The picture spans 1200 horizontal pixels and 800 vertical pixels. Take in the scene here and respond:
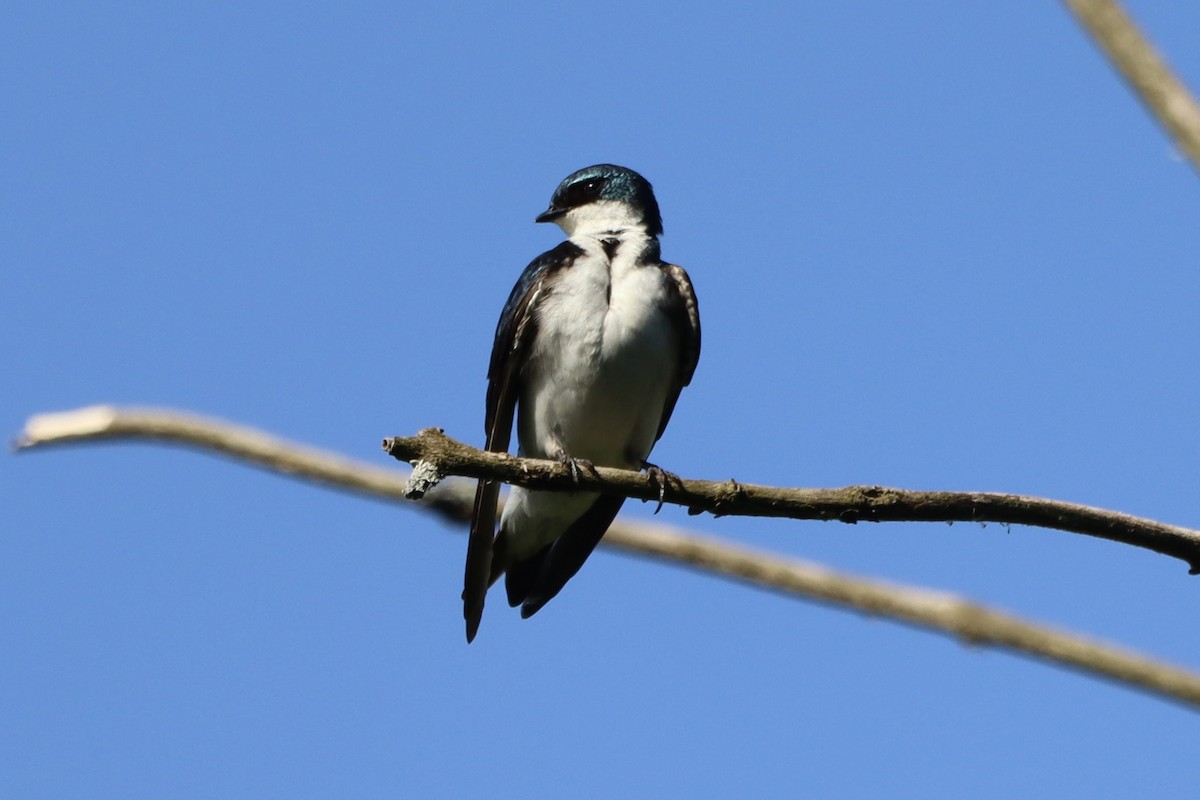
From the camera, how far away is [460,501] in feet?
13.3

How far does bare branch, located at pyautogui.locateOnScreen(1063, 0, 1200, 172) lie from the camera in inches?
55.9

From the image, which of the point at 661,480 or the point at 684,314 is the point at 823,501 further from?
the point at 684,314

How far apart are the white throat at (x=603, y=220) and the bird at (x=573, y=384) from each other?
9 centimetres

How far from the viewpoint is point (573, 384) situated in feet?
21.3

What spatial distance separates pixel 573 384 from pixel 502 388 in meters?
0.38

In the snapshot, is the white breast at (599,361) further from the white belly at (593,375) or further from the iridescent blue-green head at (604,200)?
the iridescent blue-green head at (604,200)

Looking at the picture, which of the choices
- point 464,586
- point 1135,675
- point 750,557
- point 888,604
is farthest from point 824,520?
point 464,586

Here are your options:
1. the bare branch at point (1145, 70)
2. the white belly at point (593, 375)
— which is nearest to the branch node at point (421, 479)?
the bare branch at point (1145, 70)

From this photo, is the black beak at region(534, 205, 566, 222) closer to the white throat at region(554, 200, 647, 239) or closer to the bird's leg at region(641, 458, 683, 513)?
the white throat at region(554, 200, 647, 239)

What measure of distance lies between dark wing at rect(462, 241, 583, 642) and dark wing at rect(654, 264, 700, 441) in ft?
1.54

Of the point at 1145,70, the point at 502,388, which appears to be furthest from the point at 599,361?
the point at 1145,70

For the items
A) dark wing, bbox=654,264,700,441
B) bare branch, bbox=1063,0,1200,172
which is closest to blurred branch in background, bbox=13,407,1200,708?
bare branch, bbox=1063,0,1200,172

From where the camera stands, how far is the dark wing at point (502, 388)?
21.1ft

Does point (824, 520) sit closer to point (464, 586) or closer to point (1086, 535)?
point (1086, 535)
